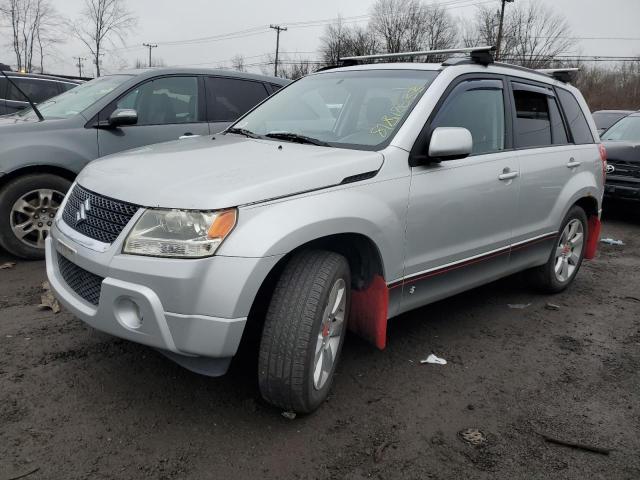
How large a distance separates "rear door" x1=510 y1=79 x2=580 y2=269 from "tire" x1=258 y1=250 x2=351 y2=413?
1916 mm

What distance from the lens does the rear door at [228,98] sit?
228 inches

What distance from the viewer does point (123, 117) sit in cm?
491

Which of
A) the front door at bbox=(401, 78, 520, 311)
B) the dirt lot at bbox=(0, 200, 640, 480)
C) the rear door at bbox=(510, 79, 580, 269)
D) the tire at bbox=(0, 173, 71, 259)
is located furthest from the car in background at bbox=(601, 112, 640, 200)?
the tire at bbox=(0, 173, 71, 259)

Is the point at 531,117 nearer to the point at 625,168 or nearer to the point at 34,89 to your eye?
the point at 625,168

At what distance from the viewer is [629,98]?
140 ft

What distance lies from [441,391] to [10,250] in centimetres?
383

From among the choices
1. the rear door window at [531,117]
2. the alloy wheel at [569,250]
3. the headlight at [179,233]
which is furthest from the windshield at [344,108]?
the alloy wheel at [569,250]

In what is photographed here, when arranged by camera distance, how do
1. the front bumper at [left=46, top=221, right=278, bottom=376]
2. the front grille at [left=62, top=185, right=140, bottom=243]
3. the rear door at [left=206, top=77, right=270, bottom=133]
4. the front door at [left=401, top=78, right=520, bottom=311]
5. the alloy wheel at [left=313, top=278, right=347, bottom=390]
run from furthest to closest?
the rear door at [left=206, top=77, right=270, bottom=133] < the front door at [left=401, top=78, right=520, bottom=311] < the alloy wheel at [left=313, top=278, right=347, bottom=390] < the front grille at [left=62, top=185, right=140, bottom=243] < the front bumper at [left=46, top=221, right=278, bottom=376]

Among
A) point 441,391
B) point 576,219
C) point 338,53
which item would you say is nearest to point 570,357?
point 441,391

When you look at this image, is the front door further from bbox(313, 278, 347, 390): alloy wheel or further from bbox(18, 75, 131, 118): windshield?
bbox(18, 75, 131, 118): windshield

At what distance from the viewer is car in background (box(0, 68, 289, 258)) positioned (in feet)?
15.5

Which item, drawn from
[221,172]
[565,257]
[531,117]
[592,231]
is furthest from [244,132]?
[592,231]

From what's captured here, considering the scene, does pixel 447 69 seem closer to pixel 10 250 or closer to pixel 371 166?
pixel 371 166

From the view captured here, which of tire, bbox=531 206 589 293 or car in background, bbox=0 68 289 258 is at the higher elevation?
car in background, bbox=0 68 289 258
